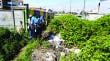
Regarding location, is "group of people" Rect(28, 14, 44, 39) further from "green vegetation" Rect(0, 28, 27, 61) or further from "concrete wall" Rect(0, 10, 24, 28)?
"concrete wall" Rect(0, 10, 24, 28)

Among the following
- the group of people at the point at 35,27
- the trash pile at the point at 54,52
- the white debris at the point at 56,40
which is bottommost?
the trash pile at the point at 54,52

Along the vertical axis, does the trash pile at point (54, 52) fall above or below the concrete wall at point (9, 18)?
below

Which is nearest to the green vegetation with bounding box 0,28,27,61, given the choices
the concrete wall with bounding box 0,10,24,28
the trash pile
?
the concrete wall with bounding box 0,10,24,28

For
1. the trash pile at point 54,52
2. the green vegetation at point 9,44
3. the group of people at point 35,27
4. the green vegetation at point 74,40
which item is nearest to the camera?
the green vegetation at point 74,40

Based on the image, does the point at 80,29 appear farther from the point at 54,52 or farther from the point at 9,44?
the point at 9,44

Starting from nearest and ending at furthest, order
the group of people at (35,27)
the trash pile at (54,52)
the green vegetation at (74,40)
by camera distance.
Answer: the green vegetation at (74,40) < the trash pile at (54,52) < the group of people at (35,27)

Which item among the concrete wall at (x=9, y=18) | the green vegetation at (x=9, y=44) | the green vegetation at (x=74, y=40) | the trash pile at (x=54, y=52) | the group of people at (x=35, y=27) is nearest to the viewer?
the green vegetation at (x=74, y=40)

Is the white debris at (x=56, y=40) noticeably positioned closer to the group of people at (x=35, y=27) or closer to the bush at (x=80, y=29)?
the bush at (x=80, y=29)

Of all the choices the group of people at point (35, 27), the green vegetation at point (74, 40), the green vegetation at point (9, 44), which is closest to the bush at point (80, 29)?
the green vegetation at point (74, 40)

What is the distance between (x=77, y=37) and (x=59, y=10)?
310 inches

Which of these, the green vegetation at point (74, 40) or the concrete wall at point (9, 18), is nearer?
the green vegetation at point (74, 40)

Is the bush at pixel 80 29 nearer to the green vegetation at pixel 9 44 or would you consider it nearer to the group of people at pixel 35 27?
the group of people at pixel 35 27

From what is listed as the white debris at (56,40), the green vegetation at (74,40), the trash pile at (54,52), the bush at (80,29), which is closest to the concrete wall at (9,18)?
the green vegetation at (74,40)

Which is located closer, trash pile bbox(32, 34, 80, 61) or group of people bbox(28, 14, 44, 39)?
trash pile bbox(32, 34, 80, 61)
